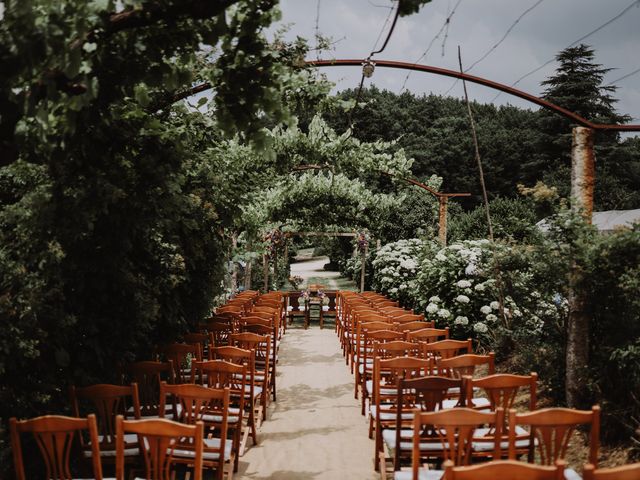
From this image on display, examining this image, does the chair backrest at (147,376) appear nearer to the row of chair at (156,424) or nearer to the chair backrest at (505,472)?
the row of chair at (156,424)

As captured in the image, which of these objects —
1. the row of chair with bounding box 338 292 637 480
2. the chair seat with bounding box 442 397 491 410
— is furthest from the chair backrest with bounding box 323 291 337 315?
the chair seat with bounding box 442 397 491 410

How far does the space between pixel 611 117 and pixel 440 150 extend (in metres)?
12.2

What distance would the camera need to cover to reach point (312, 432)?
21.1ft

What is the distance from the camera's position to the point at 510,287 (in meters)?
8.01

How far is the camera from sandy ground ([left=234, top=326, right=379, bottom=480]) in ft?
17.2

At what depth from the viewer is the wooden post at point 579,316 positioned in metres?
5.60

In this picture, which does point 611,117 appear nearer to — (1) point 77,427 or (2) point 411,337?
→ (2) point 411,337

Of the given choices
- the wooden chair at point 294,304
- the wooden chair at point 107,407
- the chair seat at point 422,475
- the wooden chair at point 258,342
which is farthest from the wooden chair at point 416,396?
the wooden chair at point 294,304

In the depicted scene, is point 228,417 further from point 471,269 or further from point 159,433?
point 471,269

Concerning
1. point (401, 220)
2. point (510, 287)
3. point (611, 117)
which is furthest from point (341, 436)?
point (611, 117)

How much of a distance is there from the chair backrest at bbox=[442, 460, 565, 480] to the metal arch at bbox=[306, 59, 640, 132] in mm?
4012

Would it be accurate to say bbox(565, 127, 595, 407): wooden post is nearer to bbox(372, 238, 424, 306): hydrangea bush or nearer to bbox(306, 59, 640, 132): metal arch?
bbox(306, 59, 640, 132): metal arch

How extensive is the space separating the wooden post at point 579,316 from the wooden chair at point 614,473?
3.13m

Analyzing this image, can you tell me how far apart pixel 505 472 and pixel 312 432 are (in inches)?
164
